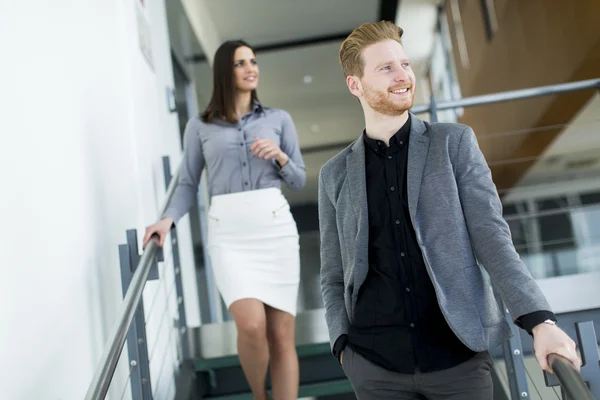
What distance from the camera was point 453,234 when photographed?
154 centimetres

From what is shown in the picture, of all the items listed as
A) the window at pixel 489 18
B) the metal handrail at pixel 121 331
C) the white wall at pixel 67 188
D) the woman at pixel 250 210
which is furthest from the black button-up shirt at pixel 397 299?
the window at pixel 489 18

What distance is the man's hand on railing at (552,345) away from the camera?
124 cm

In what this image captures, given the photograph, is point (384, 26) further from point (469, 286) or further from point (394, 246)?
point (469, 286)

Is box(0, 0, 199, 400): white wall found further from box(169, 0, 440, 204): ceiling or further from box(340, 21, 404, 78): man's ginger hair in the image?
box(169, 0, 440, 204): ceiling

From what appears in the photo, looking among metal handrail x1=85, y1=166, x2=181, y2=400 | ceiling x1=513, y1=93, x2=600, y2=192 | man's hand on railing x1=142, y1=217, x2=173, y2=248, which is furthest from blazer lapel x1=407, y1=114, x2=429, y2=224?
ceiling x1=513, y1=93, x2=600, y2=192

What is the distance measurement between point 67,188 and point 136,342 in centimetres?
59

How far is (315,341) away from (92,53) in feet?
5.56

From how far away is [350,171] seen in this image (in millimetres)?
1717

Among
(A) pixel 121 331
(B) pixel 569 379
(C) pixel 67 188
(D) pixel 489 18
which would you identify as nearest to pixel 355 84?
(B) pixel 569 379

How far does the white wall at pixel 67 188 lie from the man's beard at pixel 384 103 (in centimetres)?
99

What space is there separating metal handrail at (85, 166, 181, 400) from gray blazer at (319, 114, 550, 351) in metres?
0.56

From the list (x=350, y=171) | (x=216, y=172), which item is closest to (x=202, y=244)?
(x=216, y=172)

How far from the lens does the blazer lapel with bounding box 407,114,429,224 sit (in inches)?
62.1

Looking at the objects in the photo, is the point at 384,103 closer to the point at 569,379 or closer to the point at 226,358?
the point at 569,379
